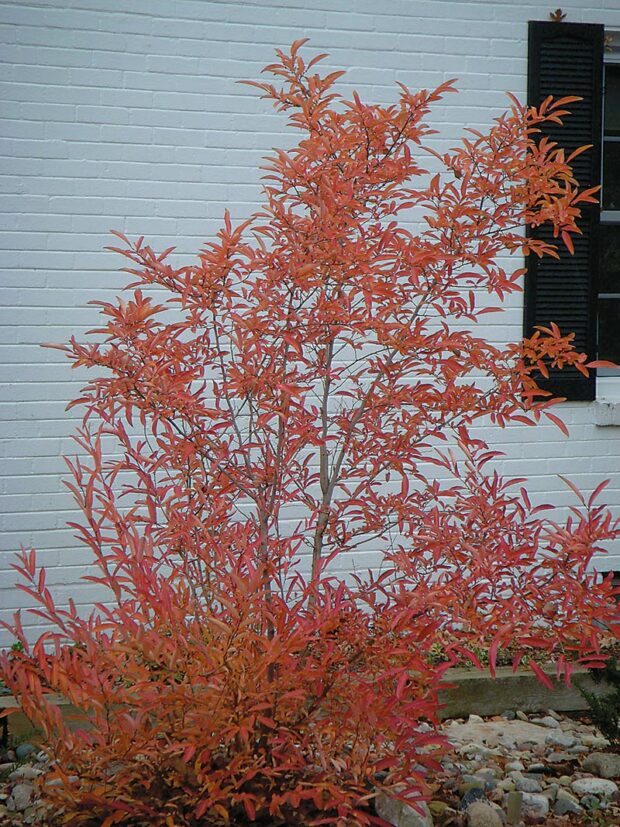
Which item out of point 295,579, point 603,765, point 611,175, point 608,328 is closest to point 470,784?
point 603,765

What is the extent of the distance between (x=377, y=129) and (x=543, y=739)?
1942 millimetres

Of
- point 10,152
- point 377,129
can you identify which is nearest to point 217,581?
point 377,129

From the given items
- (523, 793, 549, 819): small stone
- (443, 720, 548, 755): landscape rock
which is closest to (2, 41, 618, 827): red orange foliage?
(523, 793, 549, 819): small stone

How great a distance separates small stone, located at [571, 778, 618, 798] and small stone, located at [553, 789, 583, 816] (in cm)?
6

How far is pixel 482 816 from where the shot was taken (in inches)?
91.5

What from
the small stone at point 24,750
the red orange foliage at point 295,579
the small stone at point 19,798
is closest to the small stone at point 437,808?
the red orange foliage at point 295,579

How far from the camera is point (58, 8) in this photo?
11.5 feet

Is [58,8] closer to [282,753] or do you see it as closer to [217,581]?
[217,581]

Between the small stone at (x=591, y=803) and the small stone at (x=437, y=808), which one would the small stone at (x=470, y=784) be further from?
the small stone at (x=591, y=803)

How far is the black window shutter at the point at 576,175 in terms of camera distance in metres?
3.92

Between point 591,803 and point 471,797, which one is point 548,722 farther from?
point 471,797

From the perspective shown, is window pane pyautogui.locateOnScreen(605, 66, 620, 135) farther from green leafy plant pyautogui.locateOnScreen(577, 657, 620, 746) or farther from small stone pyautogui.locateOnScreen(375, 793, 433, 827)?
small stone pyautogui.locateOnScreen(375, 793, 433, 827)

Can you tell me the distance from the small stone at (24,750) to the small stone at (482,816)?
133cm

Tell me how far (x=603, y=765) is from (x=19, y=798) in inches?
64.4
